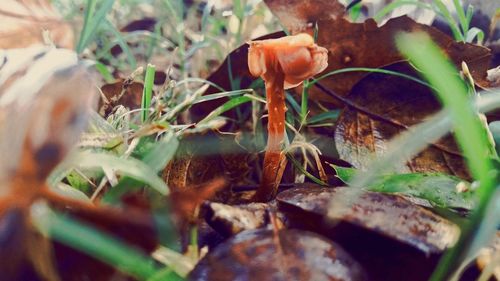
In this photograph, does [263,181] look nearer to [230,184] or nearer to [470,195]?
[230,184]

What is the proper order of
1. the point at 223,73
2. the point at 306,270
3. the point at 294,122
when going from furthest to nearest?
1. the point at 223,73
2. the point at 294,122
3. the point at 306,270

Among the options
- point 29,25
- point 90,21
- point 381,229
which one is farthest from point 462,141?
point 29,25

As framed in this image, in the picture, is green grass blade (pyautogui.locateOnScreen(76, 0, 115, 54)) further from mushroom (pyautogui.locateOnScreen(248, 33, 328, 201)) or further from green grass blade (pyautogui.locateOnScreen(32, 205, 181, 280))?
green grass blade (pyautogui.locateOnScreen(32, 205, 181, 280))

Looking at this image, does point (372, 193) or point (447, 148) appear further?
point (447, 148)

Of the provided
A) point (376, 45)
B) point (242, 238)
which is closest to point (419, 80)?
point (376, 45)

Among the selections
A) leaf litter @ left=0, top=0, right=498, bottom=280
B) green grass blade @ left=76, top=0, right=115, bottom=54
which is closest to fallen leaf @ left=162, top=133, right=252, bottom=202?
leaf litter @ left=0, top=0, right=498, bottom=280
